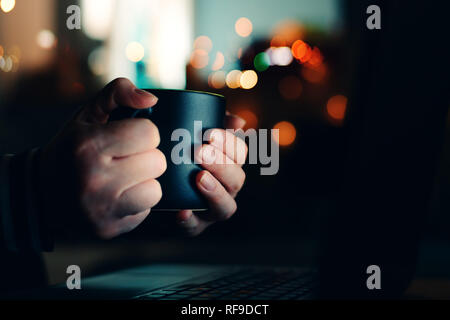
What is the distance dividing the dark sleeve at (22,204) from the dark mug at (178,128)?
118 mm

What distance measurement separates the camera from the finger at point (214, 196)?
0.54 meters

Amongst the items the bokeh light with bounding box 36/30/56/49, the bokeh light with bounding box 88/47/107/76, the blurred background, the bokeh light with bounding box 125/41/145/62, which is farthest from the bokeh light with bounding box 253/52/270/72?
the bokeh light with bounding box 36/30/56/49

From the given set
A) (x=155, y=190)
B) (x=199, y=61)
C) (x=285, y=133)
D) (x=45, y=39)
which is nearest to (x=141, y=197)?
(x=155, y=190)

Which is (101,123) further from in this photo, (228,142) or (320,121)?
(320,121)

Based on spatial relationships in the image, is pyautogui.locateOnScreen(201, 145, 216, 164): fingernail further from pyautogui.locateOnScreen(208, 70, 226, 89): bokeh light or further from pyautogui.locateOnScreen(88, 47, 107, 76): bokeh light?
pyautogui.locateOnScreen(88, 47, 107, 76): bokeh light

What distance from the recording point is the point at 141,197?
20.2 inches

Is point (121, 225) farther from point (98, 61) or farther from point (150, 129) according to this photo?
point (98, 61)

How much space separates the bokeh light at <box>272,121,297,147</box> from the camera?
7.56 ft

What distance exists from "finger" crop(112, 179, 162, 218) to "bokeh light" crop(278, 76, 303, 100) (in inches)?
84.8

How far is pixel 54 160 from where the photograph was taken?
1.71 feet

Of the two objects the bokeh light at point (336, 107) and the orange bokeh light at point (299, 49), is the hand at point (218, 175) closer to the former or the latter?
the bokeh light at point (336, 107)

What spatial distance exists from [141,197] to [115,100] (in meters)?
0.11

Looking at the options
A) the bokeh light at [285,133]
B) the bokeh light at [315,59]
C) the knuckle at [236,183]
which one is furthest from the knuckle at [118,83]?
the bokeh light at [315,59]
